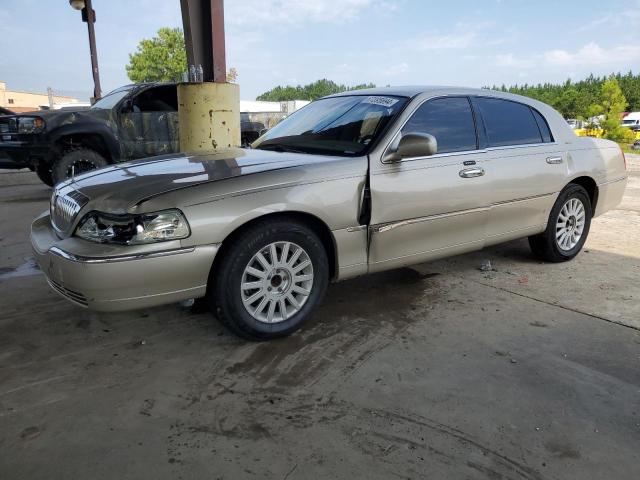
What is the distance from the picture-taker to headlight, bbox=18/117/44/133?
24.7 feet

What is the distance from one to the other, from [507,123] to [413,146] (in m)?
1.35

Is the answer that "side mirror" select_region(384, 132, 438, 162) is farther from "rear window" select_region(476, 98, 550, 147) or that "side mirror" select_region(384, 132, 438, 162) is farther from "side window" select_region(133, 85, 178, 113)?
"side window" select_region(133, 85, 178, 113)

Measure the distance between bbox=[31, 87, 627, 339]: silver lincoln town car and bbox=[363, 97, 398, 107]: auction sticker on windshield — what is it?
0.02 meters

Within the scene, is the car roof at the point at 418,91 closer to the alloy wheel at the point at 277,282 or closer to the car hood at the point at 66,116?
the alloy wheel at the point at 277,282

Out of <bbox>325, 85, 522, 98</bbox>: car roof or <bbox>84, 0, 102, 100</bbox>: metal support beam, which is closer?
<bbox>325, 85, 522, 98</bbox>: car roof

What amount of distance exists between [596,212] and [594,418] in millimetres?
3128

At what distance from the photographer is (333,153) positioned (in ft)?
11.3

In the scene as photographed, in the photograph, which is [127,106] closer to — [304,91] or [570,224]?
[570,224]

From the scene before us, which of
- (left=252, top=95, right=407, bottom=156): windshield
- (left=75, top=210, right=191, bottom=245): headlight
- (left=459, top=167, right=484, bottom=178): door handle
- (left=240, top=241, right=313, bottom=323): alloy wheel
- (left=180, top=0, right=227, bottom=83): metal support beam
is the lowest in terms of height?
(left=240, top=241, right=313, bottom=323): alloy wheel

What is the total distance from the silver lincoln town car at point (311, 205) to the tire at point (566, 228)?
0.10 ft

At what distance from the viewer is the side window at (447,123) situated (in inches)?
143

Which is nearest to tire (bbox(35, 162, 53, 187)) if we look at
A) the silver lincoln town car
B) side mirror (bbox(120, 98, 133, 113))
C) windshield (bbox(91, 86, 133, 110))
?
windshield (bbox(91, 86, 133, 110))

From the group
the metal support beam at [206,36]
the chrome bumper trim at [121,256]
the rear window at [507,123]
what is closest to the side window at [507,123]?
the rear window at [507,123]

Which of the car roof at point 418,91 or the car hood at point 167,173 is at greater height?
the car roof at point 418,91
